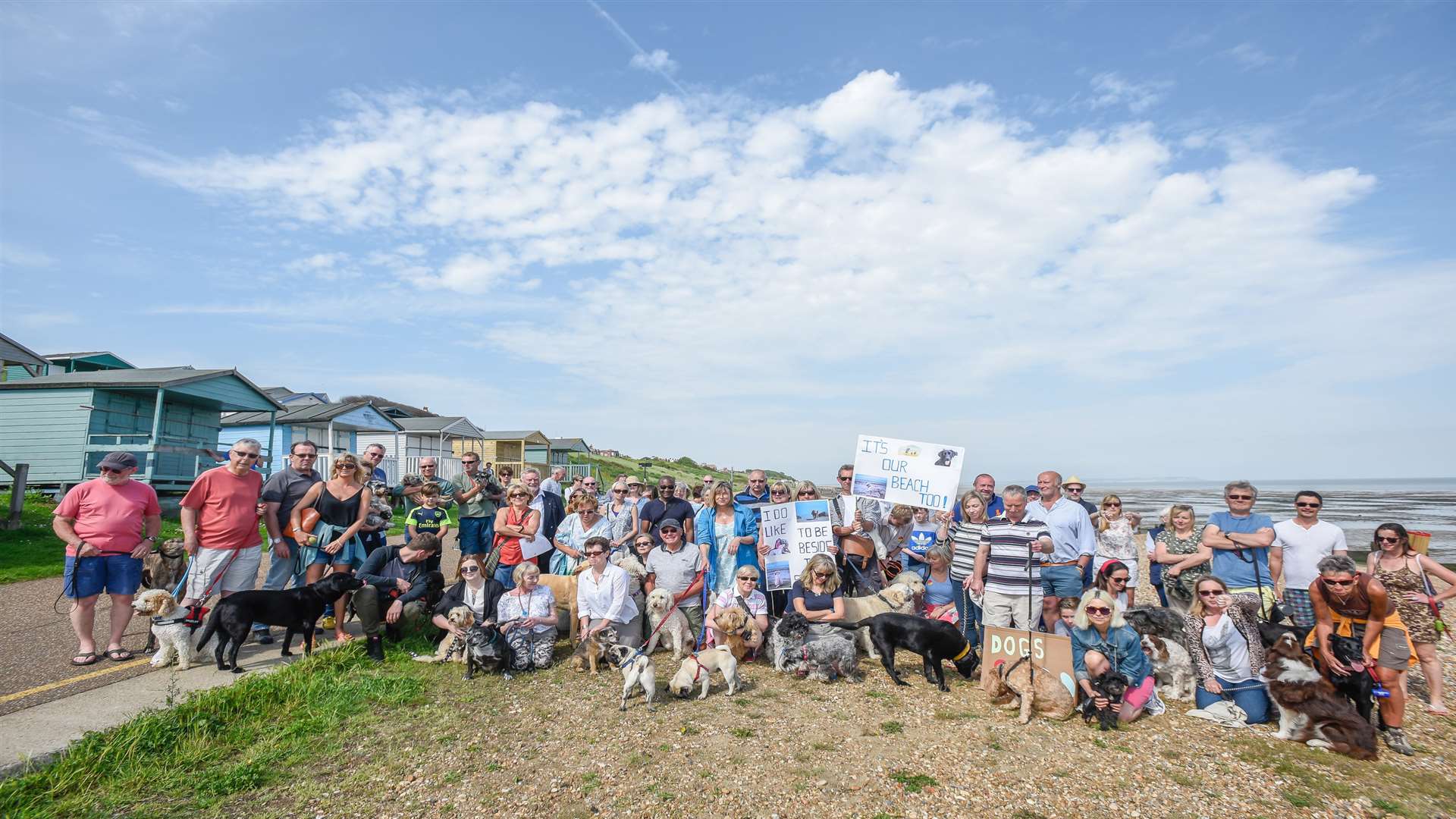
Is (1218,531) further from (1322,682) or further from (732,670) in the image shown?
(732,670)

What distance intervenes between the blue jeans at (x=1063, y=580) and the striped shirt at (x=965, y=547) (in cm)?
67

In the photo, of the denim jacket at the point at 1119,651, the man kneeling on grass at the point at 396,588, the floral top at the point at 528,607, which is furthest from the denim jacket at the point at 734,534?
the denim jacket at the point at 1119,651

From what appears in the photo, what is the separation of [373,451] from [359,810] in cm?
509

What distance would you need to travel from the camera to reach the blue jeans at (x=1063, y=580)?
6480 mm

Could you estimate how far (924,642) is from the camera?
6.21 meters

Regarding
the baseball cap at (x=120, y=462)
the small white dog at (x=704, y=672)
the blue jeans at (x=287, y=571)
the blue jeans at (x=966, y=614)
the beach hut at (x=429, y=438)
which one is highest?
the beach hut at (x=429, y=438)

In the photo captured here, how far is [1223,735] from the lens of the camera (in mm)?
5055

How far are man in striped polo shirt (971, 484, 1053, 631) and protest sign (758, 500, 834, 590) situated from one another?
1956 millimetres

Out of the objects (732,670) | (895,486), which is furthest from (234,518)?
(895,486)

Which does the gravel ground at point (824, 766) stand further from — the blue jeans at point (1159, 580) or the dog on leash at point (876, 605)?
the blue jeans at point (1159, 580)

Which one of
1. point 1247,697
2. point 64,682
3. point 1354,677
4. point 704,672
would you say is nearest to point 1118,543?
point 1247,697

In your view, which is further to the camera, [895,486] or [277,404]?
[277,404]

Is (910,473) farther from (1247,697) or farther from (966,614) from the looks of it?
(1247,697)

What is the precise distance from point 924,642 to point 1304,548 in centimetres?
347
